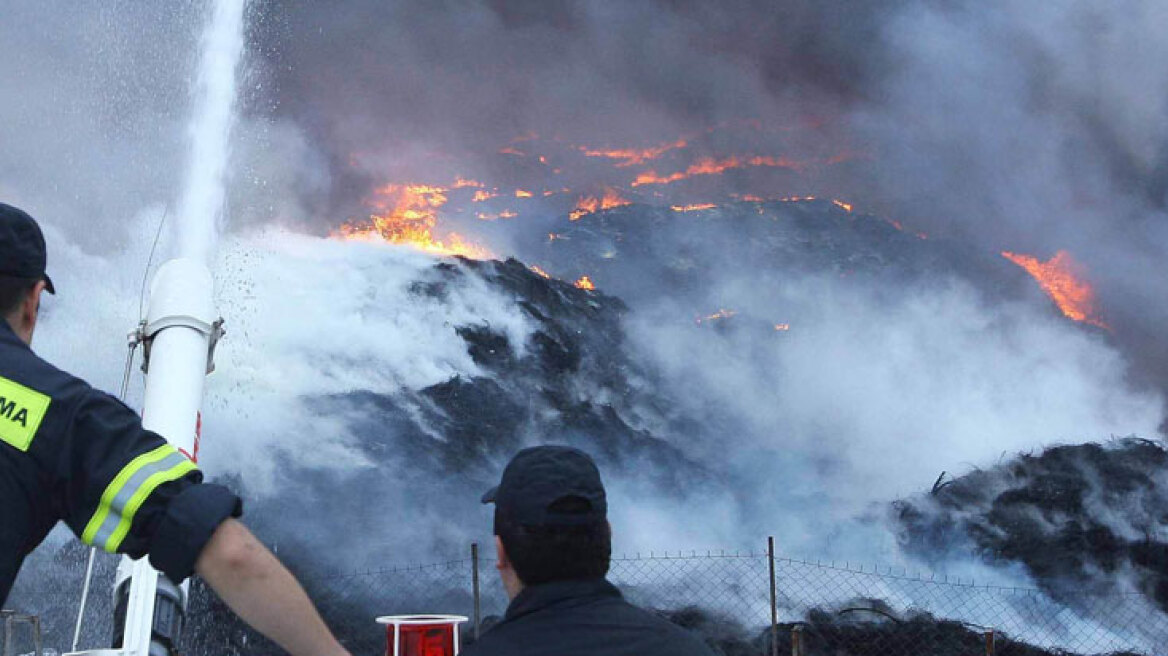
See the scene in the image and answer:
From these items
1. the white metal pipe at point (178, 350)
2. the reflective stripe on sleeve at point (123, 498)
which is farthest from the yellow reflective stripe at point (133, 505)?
the white metal pipe at point (178, 350)

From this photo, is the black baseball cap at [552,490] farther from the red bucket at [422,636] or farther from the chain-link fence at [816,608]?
the chain-link fence at [816,608]

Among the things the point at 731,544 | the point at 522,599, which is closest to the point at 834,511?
the point at 731,544

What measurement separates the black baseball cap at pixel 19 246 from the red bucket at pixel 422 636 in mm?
2701

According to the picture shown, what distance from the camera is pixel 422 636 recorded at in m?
4.43

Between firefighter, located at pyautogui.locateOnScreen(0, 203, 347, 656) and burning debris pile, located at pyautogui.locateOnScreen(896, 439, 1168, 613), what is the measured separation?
61.3 ft

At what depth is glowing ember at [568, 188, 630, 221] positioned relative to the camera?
35.1m

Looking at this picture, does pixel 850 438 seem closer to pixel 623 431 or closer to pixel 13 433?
pixel 623 431

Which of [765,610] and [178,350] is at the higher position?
[765,610]

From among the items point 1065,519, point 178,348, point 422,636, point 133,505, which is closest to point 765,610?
point 1065,519

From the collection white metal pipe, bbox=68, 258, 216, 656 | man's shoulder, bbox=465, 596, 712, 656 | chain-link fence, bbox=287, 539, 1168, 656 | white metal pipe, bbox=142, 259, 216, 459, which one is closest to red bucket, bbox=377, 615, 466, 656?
white metal pipe, bbox=68, 258, 216, 656

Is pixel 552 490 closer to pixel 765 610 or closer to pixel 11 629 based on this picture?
pixel 11 629

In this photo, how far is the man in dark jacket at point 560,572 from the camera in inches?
75.0

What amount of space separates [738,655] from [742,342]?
47.0 feet

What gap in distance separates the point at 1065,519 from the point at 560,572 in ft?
65.7
